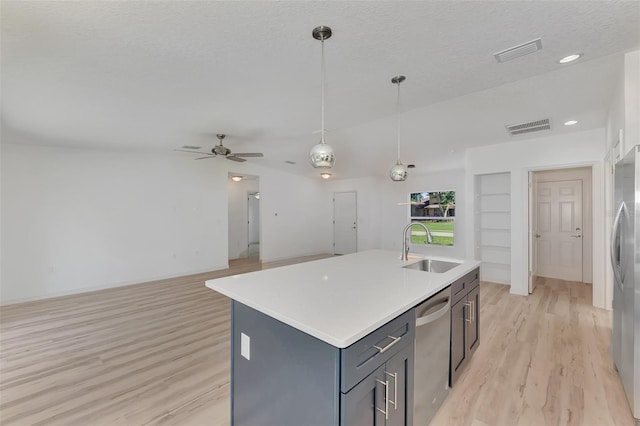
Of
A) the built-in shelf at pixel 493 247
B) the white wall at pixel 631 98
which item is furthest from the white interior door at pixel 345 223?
the white wall at pixel 631 98

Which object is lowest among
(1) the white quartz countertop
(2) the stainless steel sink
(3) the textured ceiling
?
(2) the stainless steel sink

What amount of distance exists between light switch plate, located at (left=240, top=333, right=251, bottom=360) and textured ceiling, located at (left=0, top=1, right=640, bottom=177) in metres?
1.97

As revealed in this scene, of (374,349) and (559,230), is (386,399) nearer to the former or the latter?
(374,349)

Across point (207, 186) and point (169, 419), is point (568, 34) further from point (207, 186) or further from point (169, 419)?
point (207, 186)

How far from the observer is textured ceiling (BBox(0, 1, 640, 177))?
68.2 inches

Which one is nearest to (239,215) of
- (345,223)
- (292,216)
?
(292,216)

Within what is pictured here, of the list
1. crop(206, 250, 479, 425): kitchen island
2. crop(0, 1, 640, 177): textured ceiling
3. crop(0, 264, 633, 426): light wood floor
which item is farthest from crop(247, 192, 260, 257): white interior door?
crop(206, 250, 479, 425): kitchen island

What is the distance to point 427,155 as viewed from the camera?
18.5ft

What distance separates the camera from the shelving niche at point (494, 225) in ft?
16.5

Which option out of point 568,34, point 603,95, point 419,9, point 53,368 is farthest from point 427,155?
point 53,368

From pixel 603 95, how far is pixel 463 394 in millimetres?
3437

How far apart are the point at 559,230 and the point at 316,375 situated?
6.30 metres

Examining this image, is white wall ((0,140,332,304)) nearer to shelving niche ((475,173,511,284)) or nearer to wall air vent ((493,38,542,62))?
shelving niche ((475,173,511,284))

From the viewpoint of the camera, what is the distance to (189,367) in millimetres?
2375
